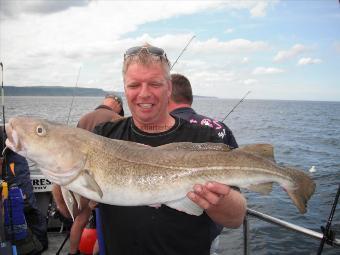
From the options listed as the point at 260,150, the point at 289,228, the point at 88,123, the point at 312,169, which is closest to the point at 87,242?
the point at 88,123

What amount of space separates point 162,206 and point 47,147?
116cm

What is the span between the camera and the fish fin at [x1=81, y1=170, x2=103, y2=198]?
288cm

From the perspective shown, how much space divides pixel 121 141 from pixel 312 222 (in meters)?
10.6

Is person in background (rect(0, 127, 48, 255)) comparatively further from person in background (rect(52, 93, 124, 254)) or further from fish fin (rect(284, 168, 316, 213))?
fish fin (rect(284, 168, 316, 213))

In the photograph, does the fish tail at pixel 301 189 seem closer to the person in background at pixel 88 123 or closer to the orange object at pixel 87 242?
the person in background at pixel 88 123

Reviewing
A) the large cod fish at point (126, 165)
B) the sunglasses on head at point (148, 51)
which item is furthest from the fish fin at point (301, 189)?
the sunglasses on head at point (148, 51)

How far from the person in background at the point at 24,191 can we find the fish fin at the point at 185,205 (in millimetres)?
3148

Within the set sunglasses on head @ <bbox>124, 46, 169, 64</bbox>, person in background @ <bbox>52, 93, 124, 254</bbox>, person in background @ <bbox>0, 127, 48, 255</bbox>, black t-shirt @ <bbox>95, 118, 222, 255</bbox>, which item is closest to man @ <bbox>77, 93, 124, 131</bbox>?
person in background @ <bbox>52, 93, 124, 254</bbox>

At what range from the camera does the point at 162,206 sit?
3186mm

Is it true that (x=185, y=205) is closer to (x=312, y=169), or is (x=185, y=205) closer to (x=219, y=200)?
(x=219, y=200)

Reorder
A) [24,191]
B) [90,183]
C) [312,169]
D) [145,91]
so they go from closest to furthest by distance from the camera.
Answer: [90,183] < [145,91] < [24,191] < [312,169]

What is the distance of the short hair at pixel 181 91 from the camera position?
6086mm

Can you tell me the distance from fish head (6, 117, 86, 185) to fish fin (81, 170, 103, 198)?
0.07 meters

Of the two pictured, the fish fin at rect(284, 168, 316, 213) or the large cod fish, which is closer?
the large cod fish
